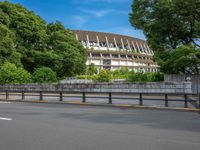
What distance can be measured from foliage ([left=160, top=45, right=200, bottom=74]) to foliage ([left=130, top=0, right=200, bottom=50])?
2136 mm

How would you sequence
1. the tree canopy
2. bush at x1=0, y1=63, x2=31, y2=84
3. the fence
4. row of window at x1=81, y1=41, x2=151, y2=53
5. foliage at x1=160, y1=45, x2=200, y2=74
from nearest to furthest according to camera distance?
the fence
foliage at x1=160, y1=45, x2=200, y2=74
bush at x1=0, y1=63, x2=31, y2=84
the tree canopy
row of window at x1=81, y1=41, x2=151, y2=53

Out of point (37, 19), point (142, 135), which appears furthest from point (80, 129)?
point (37, 19)

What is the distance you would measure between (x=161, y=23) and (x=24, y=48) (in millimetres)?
25565

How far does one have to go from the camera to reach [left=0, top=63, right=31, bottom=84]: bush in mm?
40844

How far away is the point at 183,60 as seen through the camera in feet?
95.5

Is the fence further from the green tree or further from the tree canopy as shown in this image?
the tree canopy

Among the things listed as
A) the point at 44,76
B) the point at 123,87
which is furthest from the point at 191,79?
the point at 44,76

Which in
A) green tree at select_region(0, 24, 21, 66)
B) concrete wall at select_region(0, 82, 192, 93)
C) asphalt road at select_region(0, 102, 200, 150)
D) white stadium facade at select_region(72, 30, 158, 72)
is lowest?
asphalt road at select_region(0, 102, 200, 150)

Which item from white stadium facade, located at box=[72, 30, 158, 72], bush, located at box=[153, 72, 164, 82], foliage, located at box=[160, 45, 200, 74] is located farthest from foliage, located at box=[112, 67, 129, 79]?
foliage, located at box=[160, 45, 200, 74]

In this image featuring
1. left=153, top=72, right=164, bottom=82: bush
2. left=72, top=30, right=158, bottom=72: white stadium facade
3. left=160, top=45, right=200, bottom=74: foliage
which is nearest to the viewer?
left=160, top=45, right=200, bottom=74: foliage

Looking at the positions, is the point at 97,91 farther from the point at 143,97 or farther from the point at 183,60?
the point at 183,60

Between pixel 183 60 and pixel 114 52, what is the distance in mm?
110829

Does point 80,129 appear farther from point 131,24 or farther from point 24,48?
point 24,48

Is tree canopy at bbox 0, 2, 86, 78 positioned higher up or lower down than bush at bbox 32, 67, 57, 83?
higher up
